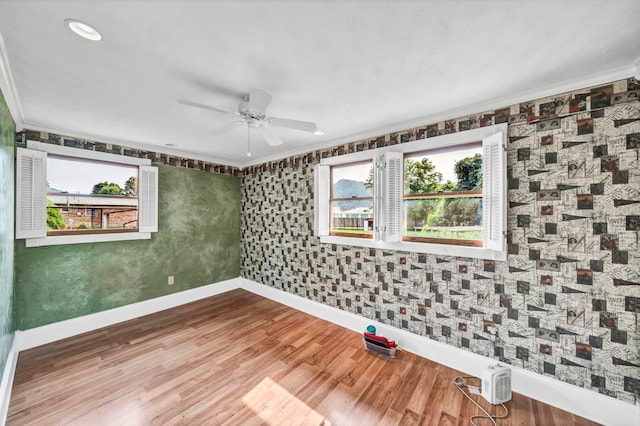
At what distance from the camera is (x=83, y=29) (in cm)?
132

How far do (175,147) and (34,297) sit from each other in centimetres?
243

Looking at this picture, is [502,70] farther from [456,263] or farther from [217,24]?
[217,24]

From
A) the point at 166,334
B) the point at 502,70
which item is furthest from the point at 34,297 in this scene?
the point at 502,70

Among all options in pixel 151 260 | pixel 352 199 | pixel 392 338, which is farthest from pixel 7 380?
pixel 352 199

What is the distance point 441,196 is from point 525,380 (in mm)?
1740

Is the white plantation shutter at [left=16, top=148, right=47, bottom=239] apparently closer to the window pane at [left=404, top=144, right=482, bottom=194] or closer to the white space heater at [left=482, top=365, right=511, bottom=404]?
the window pane at [left=404, top=144, right=482, bottom=194]

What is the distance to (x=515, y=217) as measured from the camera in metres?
2.07

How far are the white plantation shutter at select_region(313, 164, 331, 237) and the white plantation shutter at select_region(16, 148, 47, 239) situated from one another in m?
3.19

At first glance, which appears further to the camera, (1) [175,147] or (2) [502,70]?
(1) [175,147]

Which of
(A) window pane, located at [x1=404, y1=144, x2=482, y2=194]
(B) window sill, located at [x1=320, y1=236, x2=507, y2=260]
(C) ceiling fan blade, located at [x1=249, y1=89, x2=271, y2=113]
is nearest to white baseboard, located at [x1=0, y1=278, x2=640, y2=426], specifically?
(B) window sill, located at [x1=320, y1=236, x2=507, y2=260]

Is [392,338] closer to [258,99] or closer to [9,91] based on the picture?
[258,99]

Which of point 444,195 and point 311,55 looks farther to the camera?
point 444,195

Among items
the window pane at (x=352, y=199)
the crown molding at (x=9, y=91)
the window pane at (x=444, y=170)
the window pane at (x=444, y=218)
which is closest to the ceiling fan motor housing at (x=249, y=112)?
the crown molding at (x=9, y=91)

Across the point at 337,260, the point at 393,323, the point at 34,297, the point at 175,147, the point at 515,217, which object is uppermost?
the point at 175,147
